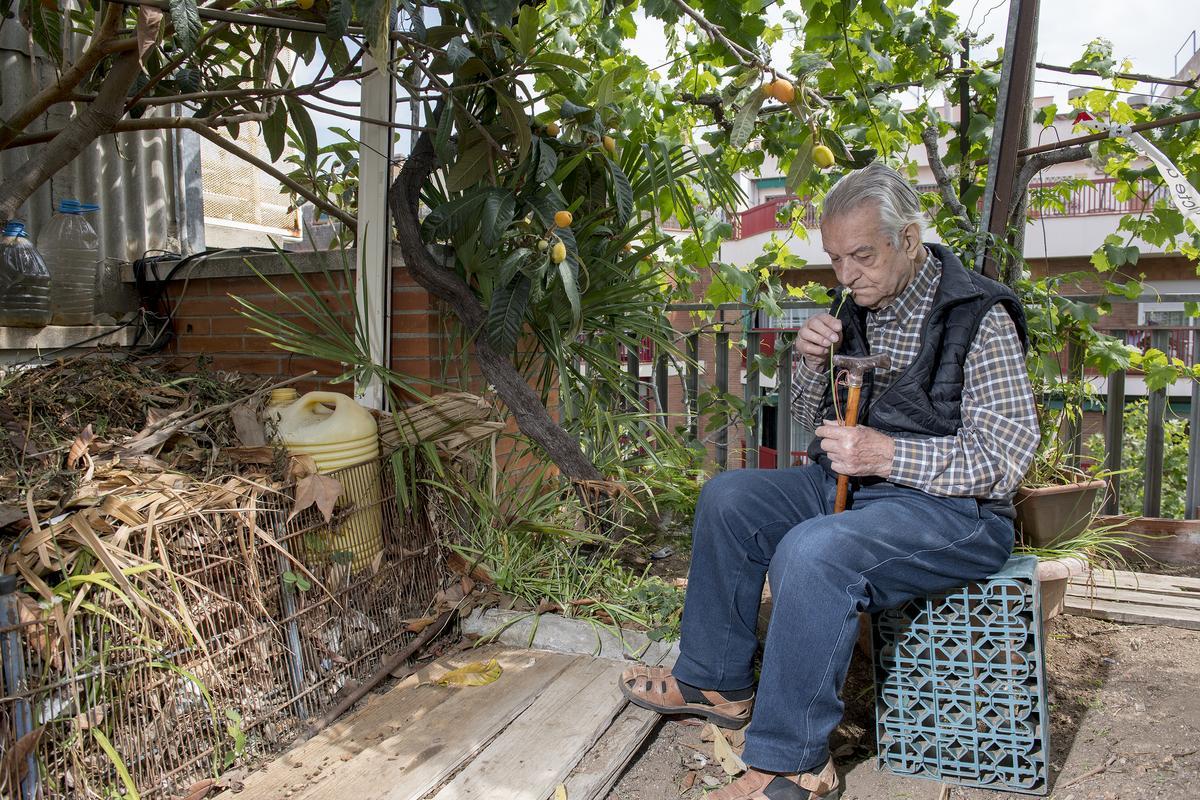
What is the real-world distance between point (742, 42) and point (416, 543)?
1.69 m

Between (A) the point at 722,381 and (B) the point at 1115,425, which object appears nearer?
(B) the point at 1115,425

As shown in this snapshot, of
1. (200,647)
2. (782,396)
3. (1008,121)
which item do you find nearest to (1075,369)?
(1008,121)

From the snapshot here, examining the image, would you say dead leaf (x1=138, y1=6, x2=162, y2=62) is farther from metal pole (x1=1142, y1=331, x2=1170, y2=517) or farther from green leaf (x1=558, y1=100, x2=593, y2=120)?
metal pole (x1=1142, y1=331, x2=1170, y2=517)

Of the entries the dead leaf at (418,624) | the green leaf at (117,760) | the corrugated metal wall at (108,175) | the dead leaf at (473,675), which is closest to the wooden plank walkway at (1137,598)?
the dead leaf at (473,675)

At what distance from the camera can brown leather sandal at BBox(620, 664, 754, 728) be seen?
73.3 inches

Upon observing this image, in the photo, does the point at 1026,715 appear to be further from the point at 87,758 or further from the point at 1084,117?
the point at 1084,117

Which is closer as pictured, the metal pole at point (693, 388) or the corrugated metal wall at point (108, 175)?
the corrugated metal wall at point (108, 175)

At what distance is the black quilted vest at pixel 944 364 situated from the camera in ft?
5.56

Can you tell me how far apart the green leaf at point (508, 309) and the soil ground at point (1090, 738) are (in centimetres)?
110

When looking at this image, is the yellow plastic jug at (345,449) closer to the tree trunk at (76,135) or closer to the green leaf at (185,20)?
the tree trunk at (76,135)

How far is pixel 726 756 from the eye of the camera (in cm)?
174

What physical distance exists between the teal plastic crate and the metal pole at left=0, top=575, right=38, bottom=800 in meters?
1.56

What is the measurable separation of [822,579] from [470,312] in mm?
1365

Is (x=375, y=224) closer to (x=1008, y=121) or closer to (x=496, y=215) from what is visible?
(x=496, y=215)
